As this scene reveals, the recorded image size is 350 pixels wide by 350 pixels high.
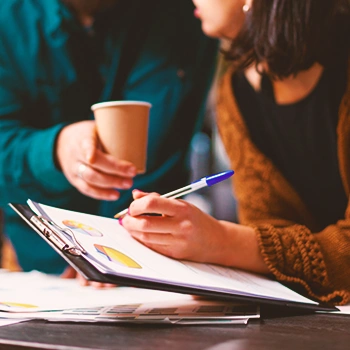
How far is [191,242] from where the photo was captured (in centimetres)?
67

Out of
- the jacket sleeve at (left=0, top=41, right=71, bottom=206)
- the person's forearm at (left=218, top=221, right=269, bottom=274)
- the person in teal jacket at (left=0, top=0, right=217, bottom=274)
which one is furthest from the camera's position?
the person in teal jacket at (left=0, top=0, right=217, bottom=274)

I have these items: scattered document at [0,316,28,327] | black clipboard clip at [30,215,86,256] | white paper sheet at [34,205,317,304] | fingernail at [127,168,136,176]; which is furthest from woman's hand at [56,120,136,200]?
scattered document at [0,316,28,327]

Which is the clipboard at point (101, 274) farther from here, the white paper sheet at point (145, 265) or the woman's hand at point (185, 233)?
the woman's hand at point (185, 233)

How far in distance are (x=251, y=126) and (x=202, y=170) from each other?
2.05 m

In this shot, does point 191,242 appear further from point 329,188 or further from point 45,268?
point 45,268

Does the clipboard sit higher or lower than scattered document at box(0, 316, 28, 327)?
higher

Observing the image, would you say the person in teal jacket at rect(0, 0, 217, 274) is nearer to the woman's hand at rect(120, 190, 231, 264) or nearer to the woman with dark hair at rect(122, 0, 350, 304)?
the woman with dark hair at rect(122, 0, 350, 304)

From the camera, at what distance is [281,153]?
3.42 ft

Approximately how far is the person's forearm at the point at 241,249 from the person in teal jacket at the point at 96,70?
1.85 feet

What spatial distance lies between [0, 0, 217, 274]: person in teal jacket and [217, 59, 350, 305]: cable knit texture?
0.22 meters

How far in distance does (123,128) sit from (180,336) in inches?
16.5

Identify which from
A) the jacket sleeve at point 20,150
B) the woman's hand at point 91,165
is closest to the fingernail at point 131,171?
the woman's hand at point 91,165

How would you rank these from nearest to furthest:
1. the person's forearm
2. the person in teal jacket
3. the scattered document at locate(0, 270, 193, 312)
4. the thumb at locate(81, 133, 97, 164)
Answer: the scattered document at locate(0, 270, 193, 312) → the person's forearm → the thumb at locate(81, 133, 97, 164) → the person in teal jacket

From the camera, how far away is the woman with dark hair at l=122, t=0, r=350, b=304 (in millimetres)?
696
